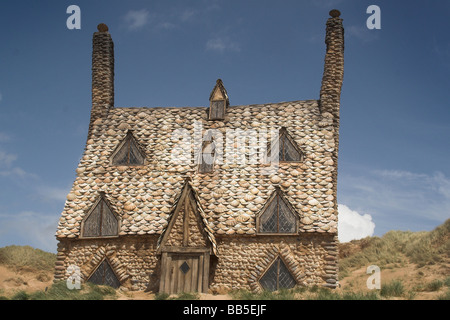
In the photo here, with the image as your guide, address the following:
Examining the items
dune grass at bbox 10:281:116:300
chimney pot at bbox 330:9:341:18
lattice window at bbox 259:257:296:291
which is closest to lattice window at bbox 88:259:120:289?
dune grass at bbox 10:281:116:300

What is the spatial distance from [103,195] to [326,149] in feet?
32.4

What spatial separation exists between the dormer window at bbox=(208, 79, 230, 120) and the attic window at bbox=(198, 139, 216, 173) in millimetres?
1514

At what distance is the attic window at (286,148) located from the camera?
21.9 metres

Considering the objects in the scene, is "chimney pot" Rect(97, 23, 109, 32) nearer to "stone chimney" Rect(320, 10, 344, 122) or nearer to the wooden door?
"stone chimney" Rect(320, 10, 344, 122)

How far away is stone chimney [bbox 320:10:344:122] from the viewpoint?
22906 mm

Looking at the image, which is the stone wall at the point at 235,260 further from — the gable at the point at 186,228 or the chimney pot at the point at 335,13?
the chimney pot at the point at 335,13

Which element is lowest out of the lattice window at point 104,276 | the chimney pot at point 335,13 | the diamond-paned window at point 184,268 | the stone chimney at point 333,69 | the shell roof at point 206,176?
the lattice window at point 104,276

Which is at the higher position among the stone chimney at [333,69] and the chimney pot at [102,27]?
the chimney pot at [102,27]

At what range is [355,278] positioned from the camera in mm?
27266

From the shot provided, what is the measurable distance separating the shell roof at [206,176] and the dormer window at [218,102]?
359 millimetres

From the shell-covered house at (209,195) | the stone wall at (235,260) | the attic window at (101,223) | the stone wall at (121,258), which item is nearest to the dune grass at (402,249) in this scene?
the shell-covered house at (209,195)

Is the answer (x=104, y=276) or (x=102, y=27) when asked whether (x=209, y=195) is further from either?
(x=102, y=27)
